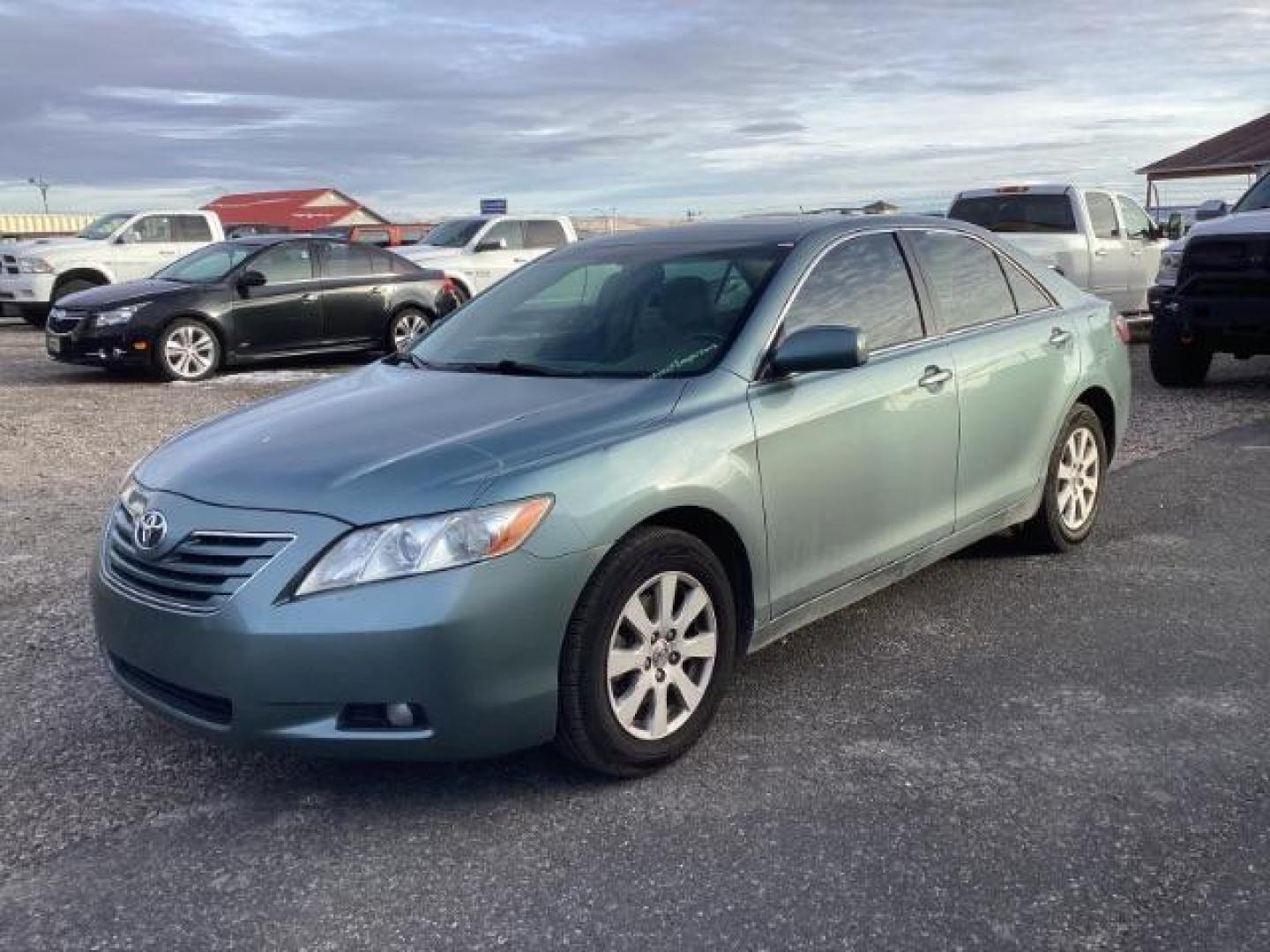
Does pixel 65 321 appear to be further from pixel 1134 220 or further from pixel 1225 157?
pixel 1225 157

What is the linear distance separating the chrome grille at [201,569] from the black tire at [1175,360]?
32.3 feet

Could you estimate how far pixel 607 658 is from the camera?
11.5ft

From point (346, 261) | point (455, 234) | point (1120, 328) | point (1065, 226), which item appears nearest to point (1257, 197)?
point (1065, 226)

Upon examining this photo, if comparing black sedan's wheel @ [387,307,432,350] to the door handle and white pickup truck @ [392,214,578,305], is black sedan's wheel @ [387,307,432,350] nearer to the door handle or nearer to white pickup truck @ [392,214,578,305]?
white pickup truck @ [392,214,578,305]

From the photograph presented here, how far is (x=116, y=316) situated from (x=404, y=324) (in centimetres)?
317

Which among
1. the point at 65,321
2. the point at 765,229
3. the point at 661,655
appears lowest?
the point at 661,655

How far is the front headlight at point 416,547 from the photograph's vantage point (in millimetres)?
3225

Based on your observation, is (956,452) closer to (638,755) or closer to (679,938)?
(638,755)

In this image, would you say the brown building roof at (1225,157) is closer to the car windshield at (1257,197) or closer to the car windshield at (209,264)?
the car windshield at (1257,197)

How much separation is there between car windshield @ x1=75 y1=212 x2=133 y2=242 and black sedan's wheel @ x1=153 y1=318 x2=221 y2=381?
7314mm

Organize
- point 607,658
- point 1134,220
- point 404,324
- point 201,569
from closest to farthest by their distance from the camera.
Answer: point 201,569 → point 607,658 → point 404,324 → point 1134,220

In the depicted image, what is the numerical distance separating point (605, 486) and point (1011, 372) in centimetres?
243

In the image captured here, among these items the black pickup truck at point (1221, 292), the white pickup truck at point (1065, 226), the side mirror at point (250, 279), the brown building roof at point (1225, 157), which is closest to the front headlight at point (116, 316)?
the side mirror at point (250, 279)

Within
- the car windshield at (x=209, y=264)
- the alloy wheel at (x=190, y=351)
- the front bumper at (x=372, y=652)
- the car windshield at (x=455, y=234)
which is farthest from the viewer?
the car windshield at (x=455, y=234)
